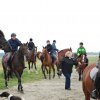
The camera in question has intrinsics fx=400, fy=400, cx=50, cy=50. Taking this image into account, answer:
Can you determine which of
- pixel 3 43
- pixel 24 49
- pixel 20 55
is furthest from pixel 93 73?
pixel 20 55

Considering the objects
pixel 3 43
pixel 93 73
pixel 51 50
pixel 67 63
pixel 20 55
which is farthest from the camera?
pixel 51 50

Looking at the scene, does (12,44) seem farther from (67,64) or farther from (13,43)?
(67,64)

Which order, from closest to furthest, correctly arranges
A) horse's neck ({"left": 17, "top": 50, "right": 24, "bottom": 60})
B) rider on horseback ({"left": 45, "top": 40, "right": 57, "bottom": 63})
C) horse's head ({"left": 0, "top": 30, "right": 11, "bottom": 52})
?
1. horse's head ({"left": 0, "top": 30, "right": 11, "bottom": 52})
2. horse's neck ({"left": 17, "top": 50, "right": 24, "bottom": 60})
3. rider on horseback ({"left": 45, "top": 40, "right": 57, "bottom": 63})

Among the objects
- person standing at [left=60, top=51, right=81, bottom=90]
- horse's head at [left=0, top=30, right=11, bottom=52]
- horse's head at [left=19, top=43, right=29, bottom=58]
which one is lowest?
Answer: person standing at [left=60, top=51, right=81, bottom=90]

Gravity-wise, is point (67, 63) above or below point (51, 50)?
below

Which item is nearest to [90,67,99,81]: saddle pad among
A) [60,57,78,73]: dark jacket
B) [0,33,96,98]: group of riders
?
[0,33,96,98]: group of riders

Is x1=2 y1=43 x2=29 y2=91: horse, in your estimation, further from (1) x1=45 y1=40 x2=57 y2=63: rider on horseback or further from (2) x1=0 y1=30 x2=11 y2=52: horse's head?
(1) x1=45 y1=40 x2=57 y2=63: rider on horseback

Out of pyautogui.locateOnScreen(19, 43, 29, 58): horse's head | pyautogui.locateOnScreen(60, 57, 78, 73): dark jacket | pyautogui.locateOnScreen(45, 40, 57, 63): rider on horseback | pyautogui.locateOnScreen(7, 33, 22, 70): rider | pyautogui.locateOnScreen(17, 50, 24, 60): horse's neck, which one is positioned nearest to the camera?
pyautogui.locateOnScreen(19, 43, 29, 58): horse's head

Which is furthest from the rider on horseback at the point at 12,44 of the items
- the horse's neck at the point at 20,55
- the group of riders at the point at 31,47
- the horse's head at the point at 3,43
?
the horse's head at the point at 3,43

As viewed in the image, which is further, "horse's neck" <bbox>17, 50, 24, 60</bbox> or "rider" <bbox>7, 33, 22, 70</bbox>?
"rider" <bbox>7, 33, 22, 70</bbox>

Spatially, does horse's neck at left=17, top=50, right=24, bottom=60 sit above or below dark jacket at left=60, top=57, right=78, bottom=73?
above

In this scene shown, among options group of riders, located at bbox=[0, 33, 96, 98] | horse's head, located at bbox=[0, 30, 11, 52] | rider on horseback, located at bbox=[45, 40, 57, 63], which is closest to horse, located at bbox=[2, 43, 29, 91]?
group of riders, located at bbox=[0, 33, 96, 98]

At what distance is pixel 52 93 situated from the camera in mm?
18469

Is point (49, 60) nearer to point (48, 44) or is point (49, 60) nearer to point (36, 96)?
point (48, 44)
